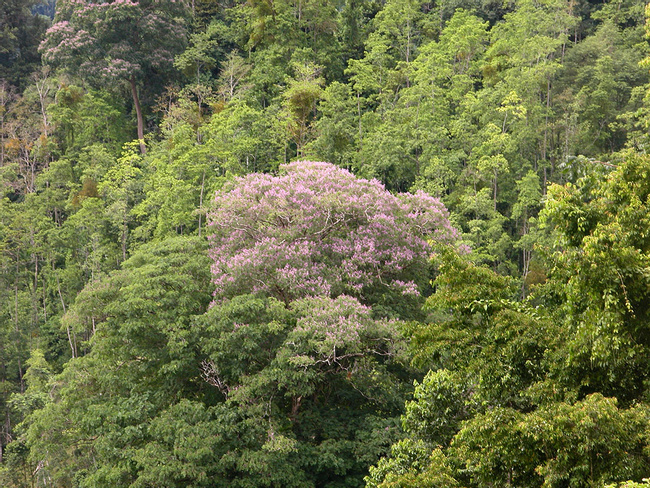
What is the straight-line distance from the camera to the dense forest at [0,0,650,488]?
224 inches

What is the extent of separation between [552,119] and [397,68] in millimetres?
7020

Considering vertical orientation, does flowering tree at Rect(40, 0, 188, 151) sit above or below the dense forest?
above

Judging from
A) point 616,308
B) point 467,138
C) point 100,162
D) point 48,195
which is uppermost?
point 616,308

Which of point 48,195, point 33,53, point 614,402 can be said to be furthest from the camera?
point 33,53

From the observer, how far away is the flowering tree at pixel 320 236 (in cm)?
1276

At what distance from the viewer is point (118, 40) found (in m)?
27.5

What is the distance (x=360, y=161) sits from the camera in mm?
21359

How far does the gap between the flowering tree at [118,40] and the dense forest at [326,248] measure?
0.11 m

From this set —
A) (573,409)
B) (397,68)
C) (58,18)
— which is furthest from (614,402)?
(58,18)

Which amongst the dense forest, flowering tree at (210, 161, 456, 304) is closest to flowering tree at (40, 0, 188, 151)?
the dense forest

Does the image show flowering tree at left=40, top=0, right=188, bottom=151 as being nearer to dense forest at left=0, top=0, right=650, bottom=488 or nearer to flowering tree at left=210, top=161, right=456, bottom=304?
dense forest at left=0, top=0, right=650, bottom=488

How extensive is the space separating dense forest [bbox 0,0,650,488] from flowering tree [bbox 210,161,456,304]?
0.07 meters

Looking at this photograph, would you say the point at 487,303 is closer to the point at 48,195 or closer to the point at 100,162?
the point at 100,162

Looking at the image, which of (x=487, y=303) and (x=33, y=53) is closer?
(x=487, y=303)
